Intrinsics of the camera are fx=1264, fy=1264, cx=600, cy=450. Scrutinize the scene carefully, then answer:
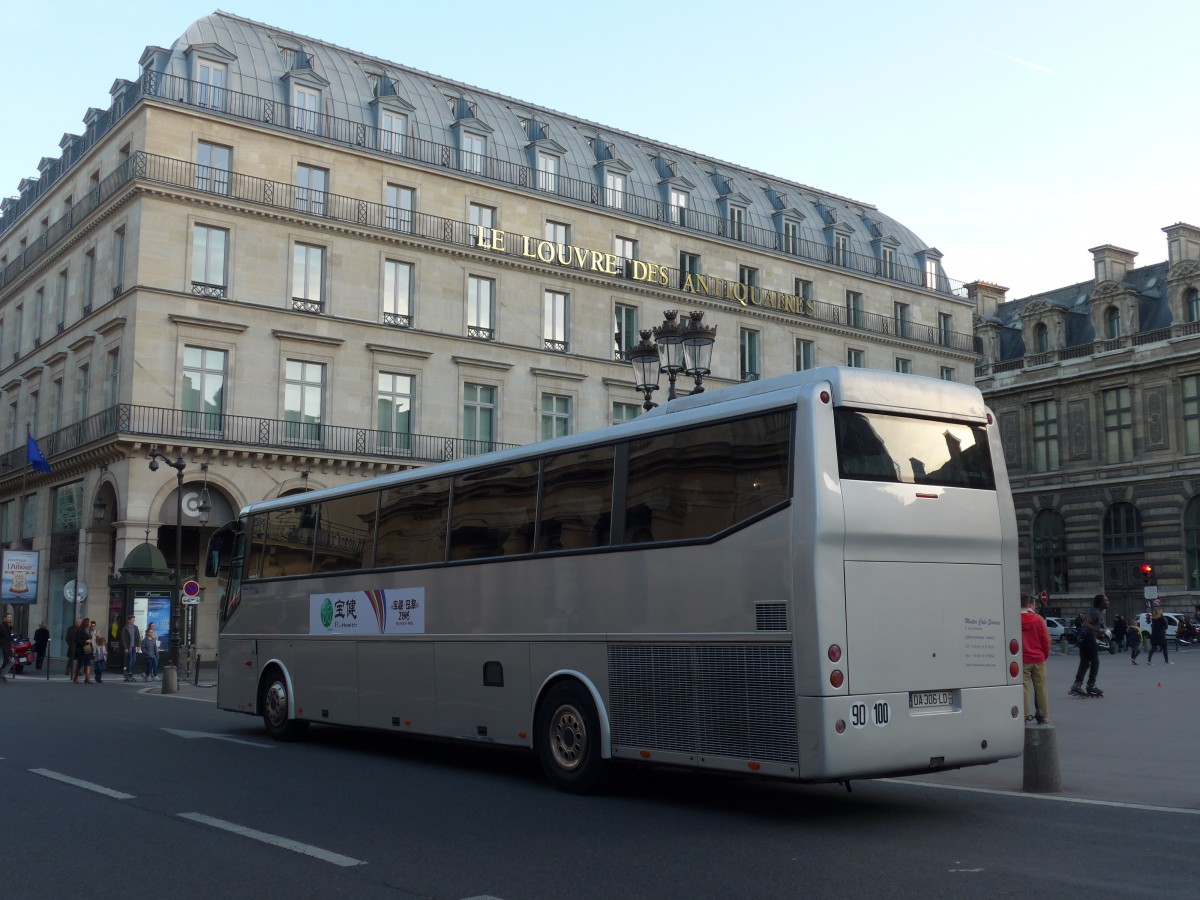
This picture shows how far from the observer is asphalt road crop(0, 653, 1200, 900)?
7.62 m

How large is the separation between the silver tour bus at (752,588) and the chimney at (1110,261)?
60298mm

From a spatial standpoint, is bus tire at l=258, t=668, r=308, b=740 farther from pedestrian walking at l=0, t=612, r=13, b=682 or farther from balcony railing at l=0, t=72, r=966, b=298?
balcony railing at l=0, t=72, r=966, b=298

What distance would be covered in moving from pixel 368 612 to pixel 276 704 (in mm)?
3161

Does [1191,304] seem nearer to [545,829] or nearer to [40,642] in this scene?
[40,642]

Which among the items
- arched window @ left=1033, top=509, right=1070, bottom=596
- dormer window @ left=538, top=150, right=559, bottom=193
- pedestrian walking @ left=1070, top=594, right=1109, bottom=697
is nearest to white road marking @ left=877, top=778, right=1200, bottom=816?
pedestrian walking @ left=1070, top=594, right=1109, bottom=697

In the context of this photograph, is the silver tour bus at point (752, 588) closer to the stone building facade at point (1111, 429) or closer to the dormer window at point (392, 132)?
the dormer window at point (392, 132)

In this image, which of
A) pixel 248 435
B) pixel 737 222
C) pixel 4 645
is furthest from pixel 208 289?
pixel 737 222

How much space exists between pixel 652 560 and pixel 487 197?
3761 cm

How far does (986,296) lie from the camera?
76.0 meters

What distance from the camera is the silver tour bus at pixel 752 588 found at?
9664mm

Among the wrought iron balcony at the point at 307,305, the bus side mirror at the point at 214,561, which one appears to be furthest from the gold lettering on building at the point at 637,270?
the bus side mirror at the point at 214,561

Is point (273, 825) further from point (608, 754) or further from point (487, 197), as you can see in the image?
point (487, 197)

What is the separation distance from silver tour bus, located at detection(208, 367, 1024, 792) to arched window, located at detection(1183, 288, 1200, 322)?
55.3 m

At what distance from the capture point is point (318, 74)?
147 feet
